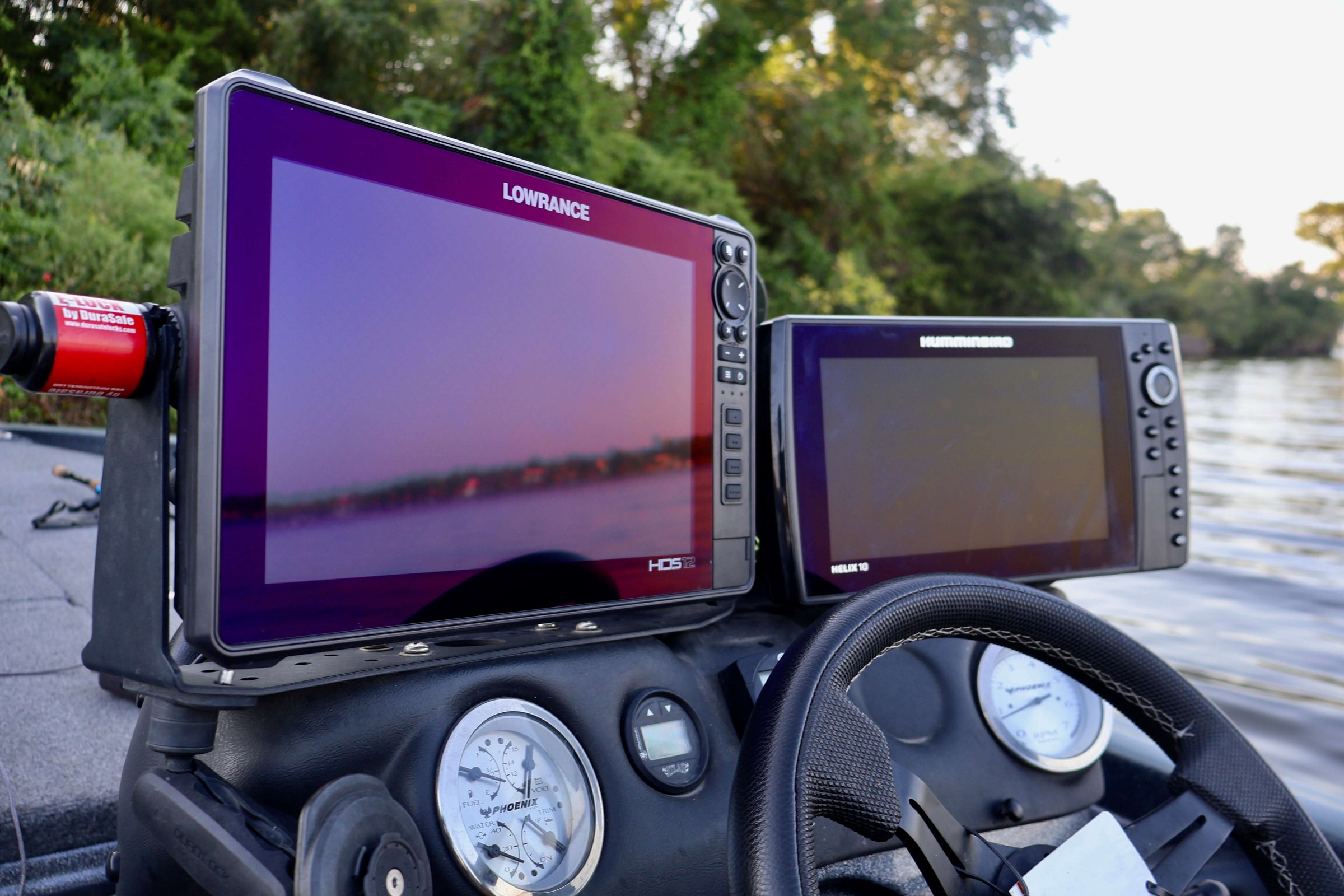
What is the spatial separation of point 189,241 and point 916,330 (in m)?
0.98

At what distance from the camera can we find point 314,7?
297 inches

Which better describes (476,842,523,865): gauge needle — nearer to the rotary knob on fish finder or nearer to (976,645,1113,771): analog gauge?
(976,645,1113,771): analog gauge

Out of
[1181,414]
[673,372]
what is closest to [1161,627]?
[1181,414]

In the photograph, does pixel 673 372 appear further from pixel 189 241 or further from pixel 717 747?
Answer: pixel 189 241

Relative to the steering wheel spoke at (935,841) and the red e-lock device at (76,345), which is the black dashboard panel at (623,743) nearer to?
the steering wheel spoke at (935,841)

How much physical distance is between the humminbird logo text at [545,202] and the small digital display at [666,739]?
603 millimetres

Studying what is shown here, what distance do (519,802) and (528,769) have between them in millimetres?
36

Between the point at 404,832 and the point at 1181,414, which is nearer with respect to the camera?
the point at 404,832

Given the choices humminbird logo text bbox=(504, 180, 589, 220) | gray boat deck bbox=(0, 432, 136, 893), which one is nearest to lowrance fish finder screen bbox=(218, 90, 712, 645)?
humminbird logo text bbox=(504, 180, 589, 220)

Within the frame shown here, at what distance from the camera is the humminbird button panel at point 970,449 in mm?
1373

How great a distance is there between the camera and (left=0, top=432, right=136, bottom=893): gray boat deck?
134 centimetres

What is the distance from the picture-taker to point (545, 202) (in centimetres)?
109

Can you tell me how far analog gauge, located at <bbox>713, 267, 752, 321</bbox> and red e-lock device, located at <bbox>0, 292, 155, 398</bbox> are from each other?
2.32ft

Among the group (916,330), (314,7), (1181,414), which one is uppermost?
(314,7)
